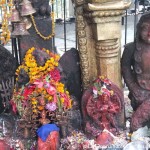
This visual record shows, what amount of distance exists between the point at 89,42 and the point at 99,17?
9.0 inches

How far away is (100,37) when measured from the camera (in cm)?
215

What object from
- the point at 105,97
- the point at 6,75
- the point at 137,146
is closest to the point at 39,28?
the point at 6,75

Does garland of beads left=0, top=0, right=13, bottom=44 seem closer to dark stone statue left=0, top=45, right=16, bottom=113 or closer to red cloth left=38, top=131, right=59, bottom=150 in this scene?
dark stone statue left=0, top=45, right=16, bottom=113

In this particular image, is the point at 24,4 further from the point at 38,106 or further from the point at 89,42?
the point at 38,106

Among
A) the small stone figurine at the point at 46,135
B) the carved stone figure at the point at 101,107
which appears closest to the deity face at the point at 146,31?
the carved stone figure at the point at 101,107

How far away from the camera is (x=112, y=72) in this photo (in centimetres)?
228

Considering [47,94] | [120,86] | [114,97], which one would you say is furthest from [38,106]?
[120,86]

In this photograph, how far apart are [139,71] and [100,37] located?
33 centimetres

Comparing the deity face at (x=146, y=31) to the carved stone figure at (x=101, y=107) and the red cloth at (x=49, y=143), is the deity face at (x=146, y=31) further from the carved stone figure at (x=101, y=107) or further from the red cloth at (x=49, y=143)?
the red cloth at (x=49, y=143)

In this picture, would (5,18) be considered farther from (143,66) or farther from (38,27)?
(143,66)

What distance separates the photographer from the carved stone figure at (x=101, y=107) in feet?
6.93

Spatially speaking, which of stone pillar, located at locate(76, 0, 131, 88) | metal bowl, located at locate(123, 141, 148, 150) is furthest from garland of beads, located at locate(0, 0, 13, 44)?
metal bowl, located at locate(123, 141, 148, 150)

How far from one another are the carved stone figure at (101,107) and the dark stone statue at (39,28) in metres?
0.55

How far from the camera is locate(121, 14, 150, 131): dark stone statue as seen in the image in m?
2.14
